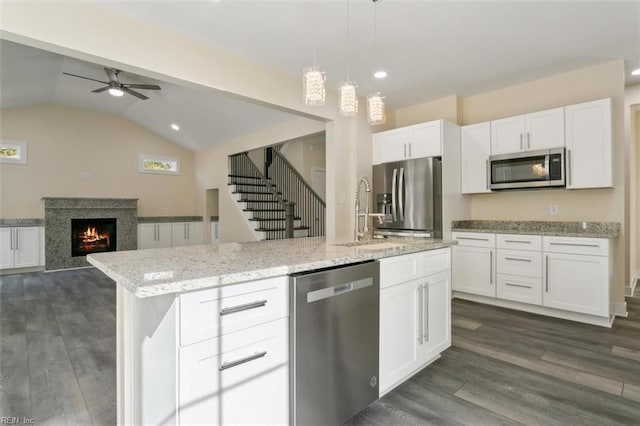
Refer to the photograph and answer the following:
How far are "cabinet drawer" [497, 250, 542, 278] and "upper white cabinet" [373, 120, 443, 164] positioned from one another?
145 cm

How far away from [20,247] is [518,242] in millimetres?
8350

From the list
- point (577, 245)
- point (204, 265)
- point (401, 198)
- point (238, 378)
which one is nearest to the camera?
point (238, 378)

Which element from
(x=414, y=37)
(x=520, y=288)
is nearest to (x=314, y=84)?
(x=414, y=37)

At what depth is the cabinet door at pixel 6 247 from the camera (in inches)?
237

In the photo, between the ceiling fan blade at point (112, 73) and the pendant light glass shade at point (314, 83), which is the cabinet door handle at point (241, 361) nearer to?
the pendant light glass shade at point (314, 83)

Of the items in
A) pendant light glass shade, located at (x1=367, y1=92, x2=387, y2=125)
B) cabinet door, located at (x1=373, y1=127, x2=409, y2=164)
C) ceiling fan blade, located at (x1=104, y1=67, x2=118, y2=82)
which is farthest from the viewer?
ceiling fan blade, located at (x1=104, y1=67, x2=118, y2=82)

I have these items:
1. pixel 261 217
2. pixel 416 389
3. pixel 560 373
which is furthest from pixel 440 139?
pixel 261 217

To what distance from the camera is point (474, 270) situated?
408 centimetres

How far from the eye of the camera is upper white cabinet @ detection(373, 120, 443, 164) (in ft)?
13.5

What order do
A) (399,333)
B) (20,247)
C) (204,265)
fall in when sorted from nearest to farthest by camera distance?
1. (204,265)
2. (399,333)
3. (20,247)

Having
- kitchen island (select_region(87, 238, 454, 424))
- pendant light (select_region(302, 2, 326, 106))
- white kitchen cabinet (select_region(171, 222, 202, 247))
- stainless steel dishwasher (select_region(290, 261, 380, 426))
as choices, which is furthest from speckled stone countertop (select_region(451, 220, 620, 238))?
white kitchen cabinet (select_region(171, 222, 202, 247))

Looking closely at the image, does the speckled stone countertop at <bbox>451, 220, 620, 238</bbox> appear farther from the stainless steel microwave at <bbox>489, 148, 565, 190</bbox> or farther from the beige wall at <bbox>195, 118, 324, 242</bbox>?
the beige wall at <bbox>195, 118, 324, 242</bbox>

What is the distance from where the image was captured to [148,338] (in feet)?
4.02

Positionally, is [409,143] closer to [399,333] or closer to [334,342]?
[399,333]
